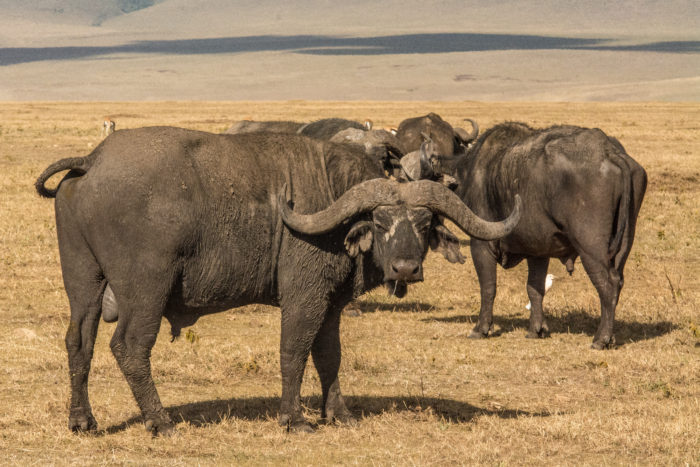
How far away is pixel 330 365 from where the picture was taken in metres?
8.59

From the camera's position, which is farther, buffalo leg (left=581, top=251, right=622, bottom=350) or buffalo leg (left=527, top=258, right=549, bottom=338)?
buffalo leg (left=527, top=258, right=549, bottom=338)

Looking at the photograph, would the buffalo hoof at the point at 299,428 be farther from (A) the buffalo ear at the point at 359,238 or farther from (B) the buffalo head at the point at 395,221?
(A) the buffalo ear at the point at 359,238

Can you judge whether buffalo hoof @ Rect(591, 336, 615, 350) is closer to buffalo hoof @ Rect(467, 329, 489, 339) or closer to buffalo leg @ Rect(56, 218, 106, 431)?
buffalo hoof @ Rect(467, 329, 489, 339)

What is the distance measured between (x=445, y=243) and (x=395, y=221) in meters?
0.54

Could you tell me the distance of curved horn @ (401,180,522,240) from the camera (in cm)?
757

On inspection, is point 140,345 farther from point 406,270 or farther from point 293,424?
point 406,270

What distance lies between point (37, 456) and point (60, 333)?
4.39 m

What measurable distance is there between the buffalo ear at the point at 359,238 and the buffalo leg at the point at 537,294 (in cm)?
496

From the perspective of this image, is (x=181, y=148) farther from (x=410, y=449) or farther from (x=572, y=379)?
(x=572, y=379)

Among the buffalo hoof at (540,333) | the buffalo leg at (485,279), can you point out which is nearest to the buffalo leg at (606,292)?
the buffalo hoof at (540,333)

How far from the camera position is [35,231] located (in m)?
18.1

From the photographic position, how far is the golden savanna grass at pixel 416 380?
7.70m

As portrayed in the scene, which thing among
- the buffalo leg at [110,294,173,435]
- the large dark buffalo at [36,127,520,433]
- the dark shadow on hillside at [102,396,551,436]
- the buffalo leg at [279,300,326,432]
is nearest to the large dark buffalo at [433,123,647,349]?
the dark shadow on hillside at [102,396,551,436]

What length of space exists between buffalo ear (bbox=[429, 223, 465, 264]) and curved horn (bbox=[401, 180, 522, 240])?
0.43 ft
